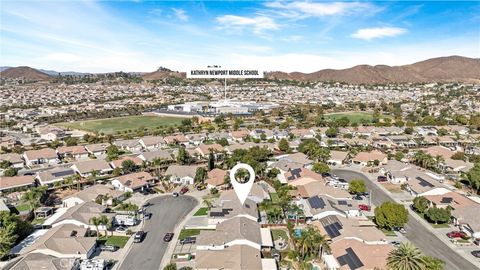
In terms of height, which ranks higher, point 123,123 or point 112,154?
point 112,154

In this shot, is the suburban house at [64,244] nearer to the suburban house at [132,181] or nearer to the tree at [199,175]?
the suburban house at [132,181]

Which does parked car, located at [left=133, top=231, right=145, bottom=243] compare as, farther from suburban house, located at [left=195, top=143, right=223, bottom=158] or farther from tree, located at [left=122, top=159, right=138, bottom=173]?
suburban house, located at [left=195, top=143, right=223, bottom=158]

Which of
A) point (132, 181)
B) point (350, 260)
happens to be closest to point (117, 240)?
point (132, 181)

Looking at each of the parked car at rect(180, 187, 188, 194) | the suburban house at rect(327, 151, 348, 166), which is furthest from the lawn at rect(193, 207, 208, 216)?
the suburban house at rect(327, 151, 348, 166)

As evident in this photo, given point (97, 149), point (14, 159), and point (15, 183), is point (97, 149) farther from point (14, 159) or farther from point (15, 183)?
point (15, 183)

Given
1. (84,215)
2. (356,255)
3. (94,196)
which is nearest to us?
(356,255)

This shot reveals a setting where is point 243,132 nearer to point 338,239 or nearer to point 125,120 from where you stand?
point 125,120

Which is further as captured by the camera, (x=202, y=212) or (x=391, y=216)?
(x=202, y=212)
